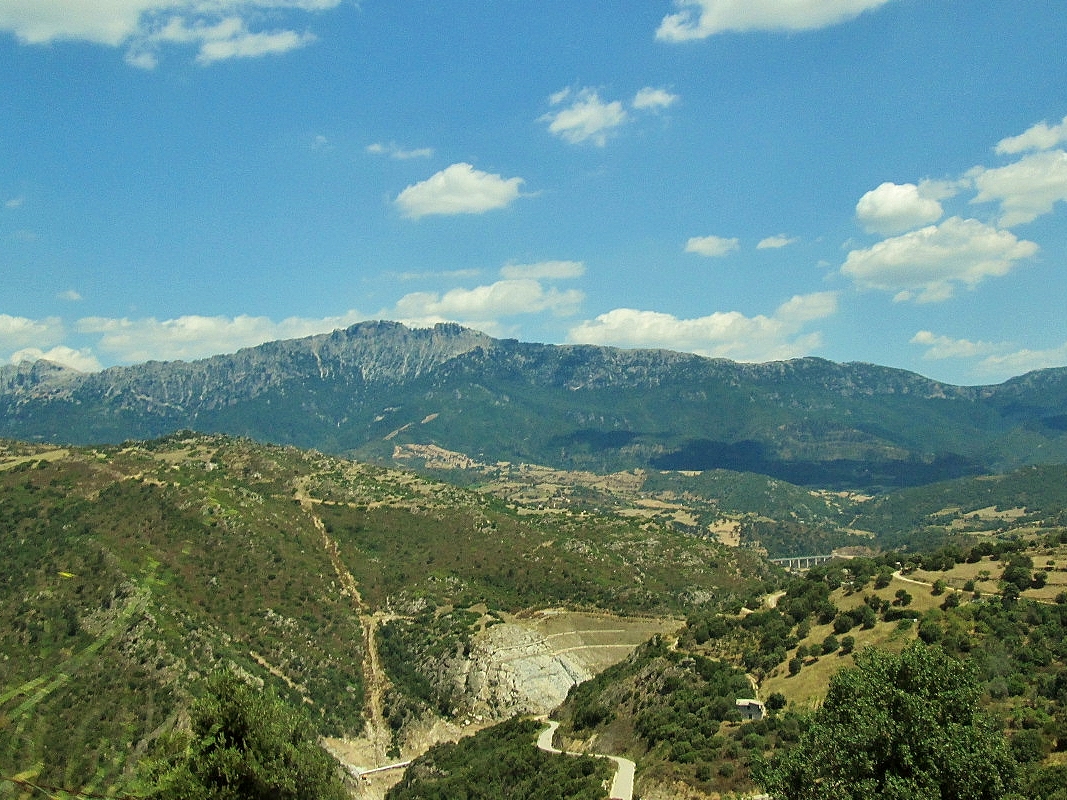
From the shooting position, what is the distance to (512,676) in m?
110

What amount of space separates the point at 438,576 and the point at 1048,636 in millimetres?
98650

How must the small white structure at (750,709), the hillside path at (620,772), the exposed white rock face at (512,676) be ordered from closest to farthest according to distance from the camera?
the hillside path at (620,772) → the small white structure at (750,709) → the exposed white rock face at (512,676)

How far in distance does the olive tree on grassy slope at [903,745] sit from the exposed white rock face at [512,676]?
72079 mm

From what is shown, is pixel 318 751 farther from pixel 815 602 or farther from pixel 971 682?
pixel 815 602

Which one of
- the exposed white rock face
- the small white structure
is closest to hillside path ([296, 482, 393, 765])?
the exposed white rock face

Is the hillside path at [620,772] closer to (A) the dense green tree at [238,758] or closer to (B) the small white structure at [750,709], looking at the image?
(B) the small white structure at [750,709]

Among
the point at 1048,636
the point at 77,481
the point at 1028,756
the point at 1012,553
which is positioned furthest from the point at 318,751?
the point at 77,481

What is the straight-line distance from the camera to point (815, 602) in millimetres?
87875

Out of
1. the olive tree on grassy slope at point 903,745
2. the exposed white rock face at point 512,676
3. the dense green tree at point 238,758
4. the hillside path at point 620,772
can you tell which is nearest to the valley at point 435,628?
the exposed white rock face at point 512,676

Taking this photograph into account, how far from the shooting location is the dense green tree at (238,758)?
130ft

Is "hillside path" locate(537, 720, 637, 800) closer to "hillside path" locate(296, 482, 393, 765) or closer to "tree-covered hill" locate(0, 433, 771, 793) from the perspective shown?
"hillside path" locate(296, 482, 393, 765)

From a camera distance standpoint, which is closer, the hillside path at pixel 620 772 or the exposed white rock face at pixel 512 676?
Answer: the hillside path at pixel 620 772

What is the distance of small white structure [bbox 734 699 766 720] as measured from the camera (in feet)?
214

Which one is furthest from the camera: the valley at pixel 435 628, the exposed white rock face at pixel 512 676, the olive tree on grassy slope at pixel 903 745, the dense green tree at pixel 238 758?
the exposed white rock face at pixel 512 676
